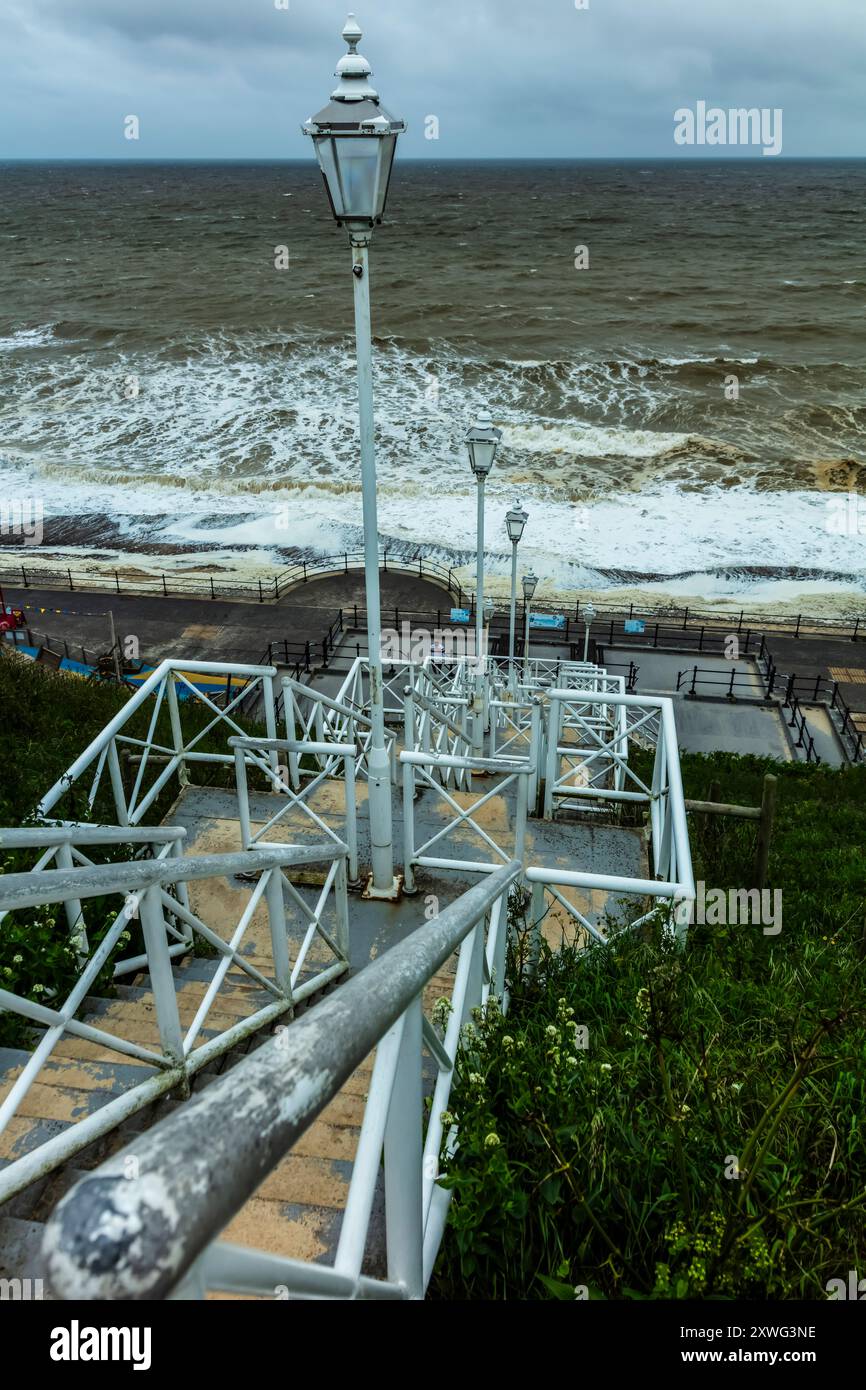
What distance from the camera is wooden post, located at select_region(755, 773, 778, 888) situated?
7406 mm

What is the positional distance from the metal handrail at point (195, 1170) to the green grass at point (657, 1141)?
1526 millimetres

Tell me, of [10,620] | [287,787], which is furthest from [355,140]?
[10,620]

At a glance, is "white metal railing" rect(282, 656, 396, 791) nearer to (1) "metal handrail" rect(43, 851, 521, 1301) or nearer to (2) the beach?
(1) "metal handrail" rect(43, 851, 521, 1301)

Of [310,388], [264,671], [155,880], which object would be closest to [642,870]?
[264,671]

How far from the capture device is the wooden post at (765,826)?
7406 mm

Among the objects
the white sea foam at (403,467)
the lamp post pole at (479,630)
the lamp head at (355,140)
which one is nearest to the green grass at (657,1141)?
the lamp head at (355,140)

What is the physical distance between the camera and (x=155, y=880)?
107 inches

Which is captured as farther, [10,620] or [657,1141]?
[10,620]

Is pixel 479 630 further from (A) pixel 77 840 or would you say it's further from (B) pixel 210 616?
(B) pixel 210 616

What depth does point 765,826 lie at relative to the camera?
7461 mm

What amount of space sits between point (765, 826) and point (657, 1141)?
16.4ft

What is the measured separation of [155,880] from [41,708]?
26.4ft

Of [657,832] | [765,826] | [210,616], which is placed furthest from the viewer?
[210,616]

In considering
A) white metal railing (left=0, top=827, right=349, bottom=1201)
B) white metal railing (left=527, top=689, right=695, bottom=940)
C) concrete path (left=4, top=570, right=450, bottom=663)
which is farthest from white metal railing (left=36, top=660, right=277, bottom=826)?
concrete path (left=4, top=570, right=450, bottom=663)
